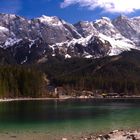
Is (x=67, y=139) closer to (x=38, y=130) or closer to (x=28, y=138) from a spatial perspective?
(x=28, y=138)

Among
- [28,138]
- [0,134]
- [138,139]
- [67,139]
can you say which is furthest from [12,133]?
[138,139]

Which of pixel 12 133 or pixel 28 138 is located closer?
pixel 28 138

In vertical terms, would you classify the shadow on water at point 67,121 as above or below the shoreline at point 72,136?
above

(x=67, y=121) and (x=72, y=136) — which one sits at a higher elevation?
(x=67, y=121)

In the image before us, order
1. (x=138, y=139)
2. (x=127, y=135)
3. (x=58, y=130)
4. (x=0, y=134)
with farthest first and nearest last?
(x=58, y=130) < (x=0, y=134) < (x=127, y=135) < (x=138, y=139)

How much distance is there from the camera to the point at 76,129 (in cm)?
8300

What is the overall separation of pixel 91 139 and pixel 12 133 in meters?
21.1

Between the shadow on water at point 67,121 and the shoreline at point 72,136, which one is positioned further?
the shadow on water at point 67,121

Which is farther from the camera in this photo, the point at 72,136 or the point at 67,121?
the point at 67,121

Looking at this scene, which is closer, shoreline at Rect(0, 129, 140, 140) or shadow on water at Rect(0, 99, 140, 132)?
shoreline at Rect(0, 129, 140, 140)

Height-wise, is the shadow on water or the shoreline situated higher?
the shadow on water

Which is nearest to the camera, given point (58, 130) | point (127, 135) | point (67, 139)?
Answer: point (127, 135)

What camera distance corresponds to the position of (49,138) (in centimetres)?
6950

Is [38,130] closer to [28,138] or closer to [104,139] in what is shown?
[28,138]
